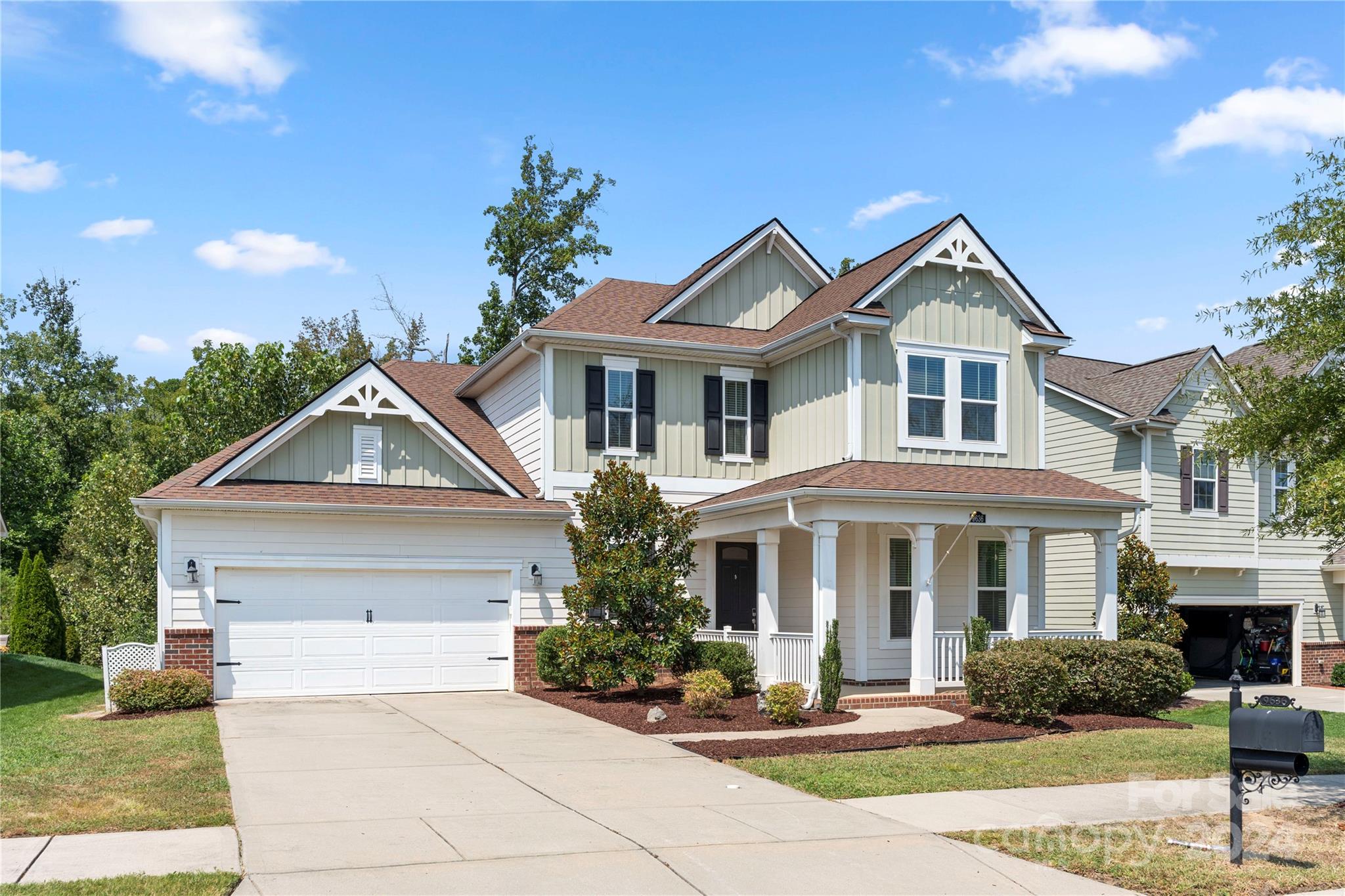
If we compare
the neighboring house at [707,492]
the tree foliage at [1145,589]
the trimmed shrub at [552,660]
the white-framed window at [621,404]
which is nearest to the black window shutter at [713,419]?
the neighboring house at [707,492]

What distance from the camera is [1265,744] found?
8258mm

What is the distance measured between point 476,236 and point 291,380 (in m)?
10.3

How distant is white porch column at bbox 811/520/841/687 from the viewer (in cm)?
1789

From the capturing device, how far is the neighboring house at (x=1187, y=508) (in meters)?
24.8

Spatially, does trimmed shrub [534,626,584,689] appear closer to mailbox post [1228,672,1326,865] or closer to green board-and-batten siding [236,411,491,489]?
green board-and-batten siding [236,411,491,489]

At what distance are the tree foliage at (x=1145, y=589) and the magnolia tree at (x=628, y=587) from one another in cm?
877

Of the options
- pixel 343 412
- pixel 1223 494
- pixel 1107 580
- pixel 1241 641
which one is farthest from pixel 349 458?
pixel 1241 641

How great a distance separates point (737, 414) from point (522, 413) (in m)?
4.14

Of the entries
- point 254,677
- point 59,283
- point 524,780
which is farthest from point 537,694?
point 59,283

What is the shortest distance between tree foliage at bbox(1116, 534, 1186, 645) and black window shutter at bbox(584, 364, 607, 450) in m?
10.1

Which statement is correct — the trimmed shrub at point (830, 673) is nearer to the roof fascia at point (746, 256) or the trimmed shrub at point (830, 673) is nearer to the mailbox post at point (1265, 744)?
the roof fascia at point (746, 256)

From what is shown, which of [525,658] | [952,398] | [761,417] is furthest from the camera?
[761,417]

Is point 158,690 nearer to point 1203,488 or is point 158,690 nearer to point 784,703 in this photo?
point 784,703

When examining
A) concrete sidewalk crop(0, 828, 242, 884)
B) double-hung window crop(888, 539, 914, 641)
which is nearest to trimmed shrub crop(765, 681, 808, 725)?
double-hung window crop(888, 539, 914, 641)
